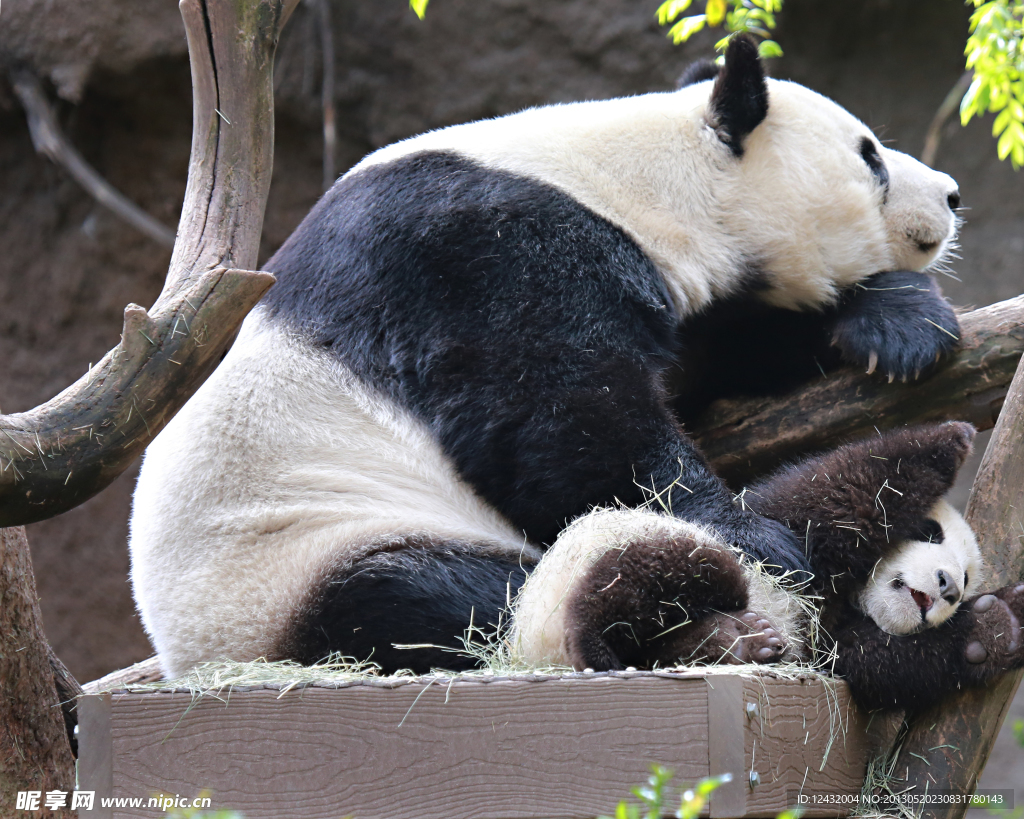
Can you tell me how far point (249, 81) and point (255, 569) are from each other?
4.68 ft

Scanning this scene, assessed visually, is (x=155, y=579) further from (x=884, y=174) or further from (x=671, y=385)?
(x=884, y=174)

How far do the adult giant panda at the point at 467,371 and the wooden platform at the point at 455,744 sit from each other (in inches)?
16.2

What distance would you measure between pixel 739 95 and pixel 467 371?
137 centimetres

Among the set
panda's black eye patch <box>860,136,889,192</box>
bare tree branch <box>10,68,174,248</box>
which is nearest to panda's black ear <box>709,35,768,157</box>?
panda's black eye patch <box>860,136,889,192</box>

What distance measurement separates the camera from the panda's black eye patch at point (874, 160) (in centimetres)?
348

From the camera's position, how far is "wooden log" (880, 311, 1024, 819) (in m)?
2.43

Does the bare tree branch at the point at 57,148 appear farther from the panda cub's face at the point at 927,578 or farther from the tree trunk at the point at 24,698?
the panda cub's face at the point at 927,578

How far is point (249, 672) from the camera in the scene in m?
2.38

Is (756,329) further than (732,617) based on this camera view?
Yes

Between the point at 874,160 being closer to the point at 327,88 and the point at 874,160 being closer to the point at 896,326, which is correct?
the point at 896,326

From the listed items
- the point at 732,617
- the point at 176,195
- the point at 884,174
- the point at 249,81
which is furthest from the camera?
the point at 176,195

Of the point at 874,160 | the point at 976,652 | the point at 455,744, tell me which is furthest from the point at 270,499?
the point at 874,160

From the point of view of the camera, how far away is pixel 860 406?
3242mm

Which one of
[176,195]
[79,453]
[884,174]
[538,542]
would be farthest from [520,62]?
[79,453]
